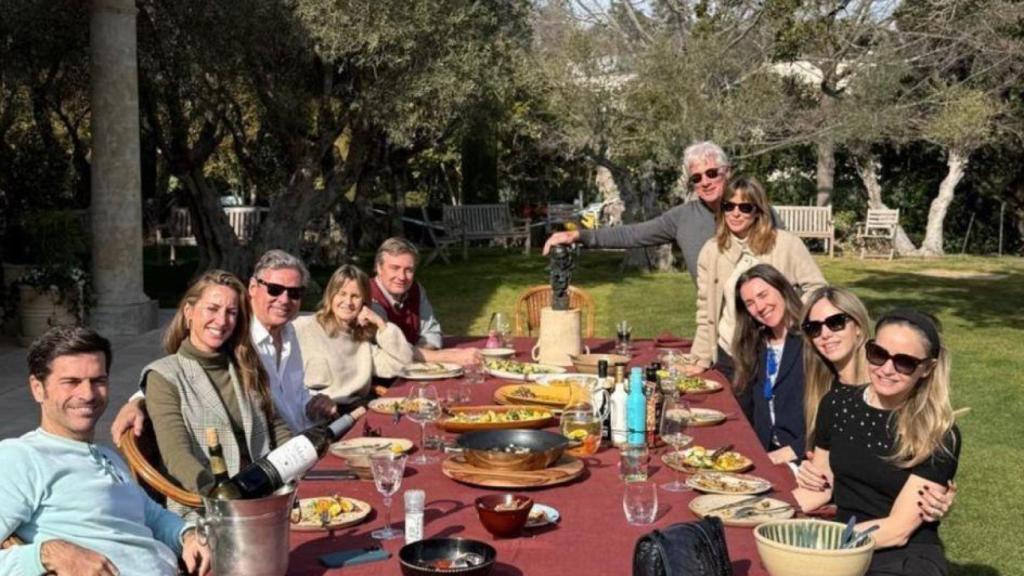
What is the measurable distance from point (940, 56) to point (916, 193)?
192 inches

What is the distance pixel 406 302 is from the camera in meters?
6.06

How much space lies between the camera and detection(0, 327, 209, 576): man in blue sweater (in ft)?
8.36

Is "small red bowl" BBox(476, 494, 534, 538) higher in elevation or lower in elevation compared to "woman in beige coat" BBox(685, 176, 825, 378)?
lower

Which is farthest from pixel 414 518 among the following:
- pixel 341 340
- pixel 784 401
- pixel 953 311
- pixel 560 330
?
pixel 953 311

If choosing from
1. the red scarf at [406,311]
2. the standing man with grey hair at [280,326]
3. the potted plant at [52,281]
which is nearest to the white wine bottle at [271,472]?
the standing man with grey hair at [280,326]

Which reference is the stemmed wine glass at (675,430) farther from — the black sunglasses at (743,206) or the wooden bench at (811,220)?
the wooden bench at (811,220)

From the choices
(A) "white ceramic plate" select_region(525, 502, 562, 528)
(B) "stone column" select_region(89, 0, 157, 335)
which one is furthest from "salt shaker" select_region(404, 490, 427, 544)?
(B) "stone column" select_region(89, 0, 157, 335)

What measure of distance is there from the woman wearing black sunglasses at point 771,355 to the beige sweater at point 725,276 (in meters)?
0.29

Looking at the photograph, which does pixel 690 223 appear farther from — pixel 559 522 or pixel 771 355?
pixel 559 522

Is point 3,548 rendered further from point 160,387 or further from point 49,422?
point 160,387

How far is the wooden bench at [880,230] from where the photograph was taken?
2141cm

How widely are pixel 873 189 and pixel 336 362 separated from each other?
19368 mm

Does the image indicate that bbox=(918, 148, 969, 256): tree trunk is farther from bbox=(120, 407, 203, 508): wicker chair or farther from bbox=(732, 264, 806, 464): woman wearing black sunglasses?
bbox=(120, 407, 203, 508): wicker chair

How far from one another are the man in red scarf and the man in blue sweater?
2810 mm
